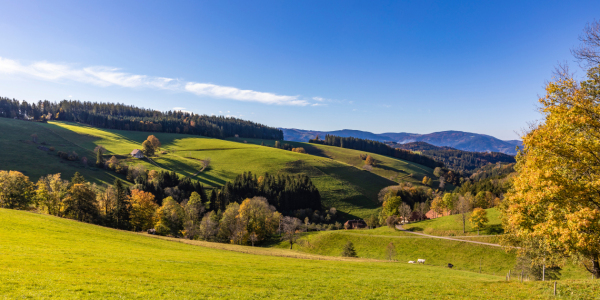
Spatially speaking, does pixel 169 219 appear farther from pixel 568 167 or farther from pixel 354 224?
pixel 568 167

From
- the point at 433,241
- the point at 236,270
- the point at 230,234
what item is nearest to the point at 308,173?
the point at 230,234

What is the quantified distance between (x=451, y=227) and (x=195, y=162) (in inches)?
Result: 5208

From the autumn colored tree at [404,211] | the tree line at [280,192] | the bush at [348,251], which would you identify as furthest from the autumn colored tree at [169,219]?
the autumn colored tree at [404,211]

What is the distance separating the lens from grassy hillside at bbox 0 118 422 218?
119 metres

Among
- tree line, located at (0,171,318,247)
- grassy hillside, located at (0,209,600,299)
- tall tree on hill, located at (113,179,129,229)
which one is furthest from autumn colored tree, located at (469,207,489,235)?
tall tree on hill, located at (113,179,129,229)

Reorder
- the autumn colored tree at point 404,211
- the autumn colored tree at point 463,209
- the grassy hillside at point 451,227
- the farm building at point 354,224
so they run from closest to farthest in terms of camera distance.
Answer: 1. the grassy hillside at point 451,227
2. the autumn colored tree at point 463,209
3. the autumn colored tree at point 404,211
4. the farm building at point 354,224

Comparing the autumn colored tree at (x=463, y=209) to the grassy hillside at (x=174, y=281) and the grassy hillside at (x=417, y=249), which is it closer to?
the grassy hillside at (x=417, y=249)

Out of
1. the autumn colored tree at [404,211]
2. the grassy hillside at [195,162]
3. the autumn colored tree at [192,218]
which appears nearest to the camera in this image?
the autumn colored tree at [192,218]

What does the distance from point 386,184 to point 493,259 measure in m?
94.8

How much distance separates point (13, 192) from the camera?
7056cm

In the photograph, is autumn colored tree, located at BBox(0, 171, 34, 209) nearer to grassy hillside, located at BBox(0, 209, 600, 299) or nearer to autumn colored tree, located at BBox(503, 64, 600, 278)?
grassy hillside, located at BBox(0, 209, 600, 299)

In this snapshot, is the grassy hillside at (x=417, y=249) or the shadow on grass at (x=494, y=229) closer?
the grassy hillside at (x=417, y=249)

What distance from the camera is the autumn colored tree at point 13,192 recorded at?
69438 millimetres

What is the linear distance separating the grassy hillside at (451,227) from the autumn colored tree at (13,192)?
114556mm
